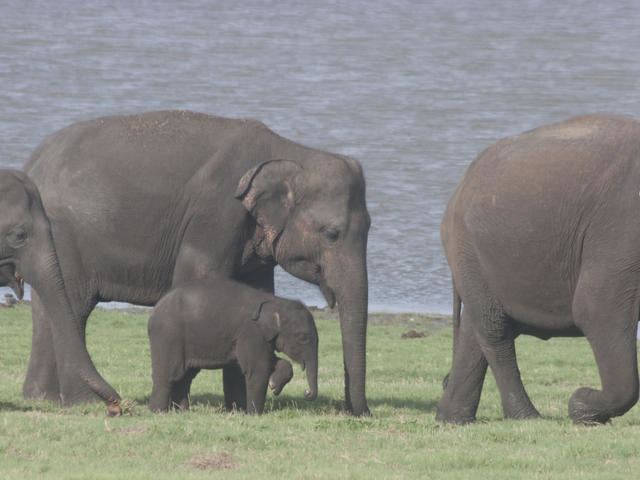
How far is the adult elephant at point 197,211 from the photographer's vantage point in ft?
48.0

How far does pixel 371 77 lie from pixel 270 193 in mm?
37777

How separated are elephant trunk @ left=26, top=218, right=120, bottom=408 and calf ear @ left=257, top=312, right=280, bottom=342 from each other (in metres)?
1.26

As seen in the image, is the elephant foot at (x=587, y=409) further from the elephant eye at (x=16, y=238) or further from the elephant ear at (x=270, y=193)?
the elephant eye at (x=16, y=238)

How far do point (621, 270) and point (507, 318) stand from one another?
1.20m

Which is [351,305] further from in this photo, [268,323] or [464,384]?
[464,384]

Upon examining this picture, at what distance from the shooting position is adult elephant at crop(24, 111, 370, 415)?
576 inches

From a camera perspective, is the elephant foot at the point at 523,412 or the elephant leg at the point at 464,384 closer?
the elephant foot at the point at 523,412

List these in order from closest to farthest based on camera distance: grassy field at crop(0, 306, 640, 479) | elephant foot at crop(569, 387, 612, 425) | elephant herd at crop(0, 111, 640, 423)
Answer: grassy field at crop(0, 306, 640, 479) < elephant herd at crop(0, 111, 640, 423) < elephant foot at crop(569, 387, 612, 425)

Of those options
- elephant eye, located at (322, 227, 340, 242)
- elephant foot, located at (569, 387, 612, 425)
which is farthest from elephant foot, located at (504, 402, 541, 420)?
elephant eye, located at (322, 227, 340, 242)

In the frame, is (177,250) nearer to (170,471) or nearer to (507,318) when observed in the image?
(507,318)

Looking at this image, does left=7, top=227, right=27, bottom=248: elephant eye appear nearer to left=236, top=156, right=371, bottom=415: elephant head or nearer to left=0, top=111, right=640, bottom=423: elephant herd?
left=0, top=111, right=640, bottom=423: elephant herd

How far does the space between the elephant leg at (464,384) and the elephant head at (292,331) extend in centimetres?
104

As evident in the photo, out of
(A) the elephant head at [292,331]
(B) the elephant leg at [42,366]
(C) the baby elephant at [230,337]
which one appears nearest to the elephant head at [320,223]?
(A) the elephant head at [292,331]

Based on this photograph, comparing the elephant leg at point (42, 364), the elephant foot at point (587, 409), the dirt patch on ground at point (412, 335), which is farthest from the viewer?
the dirt patch on ground at point (412, 335)
